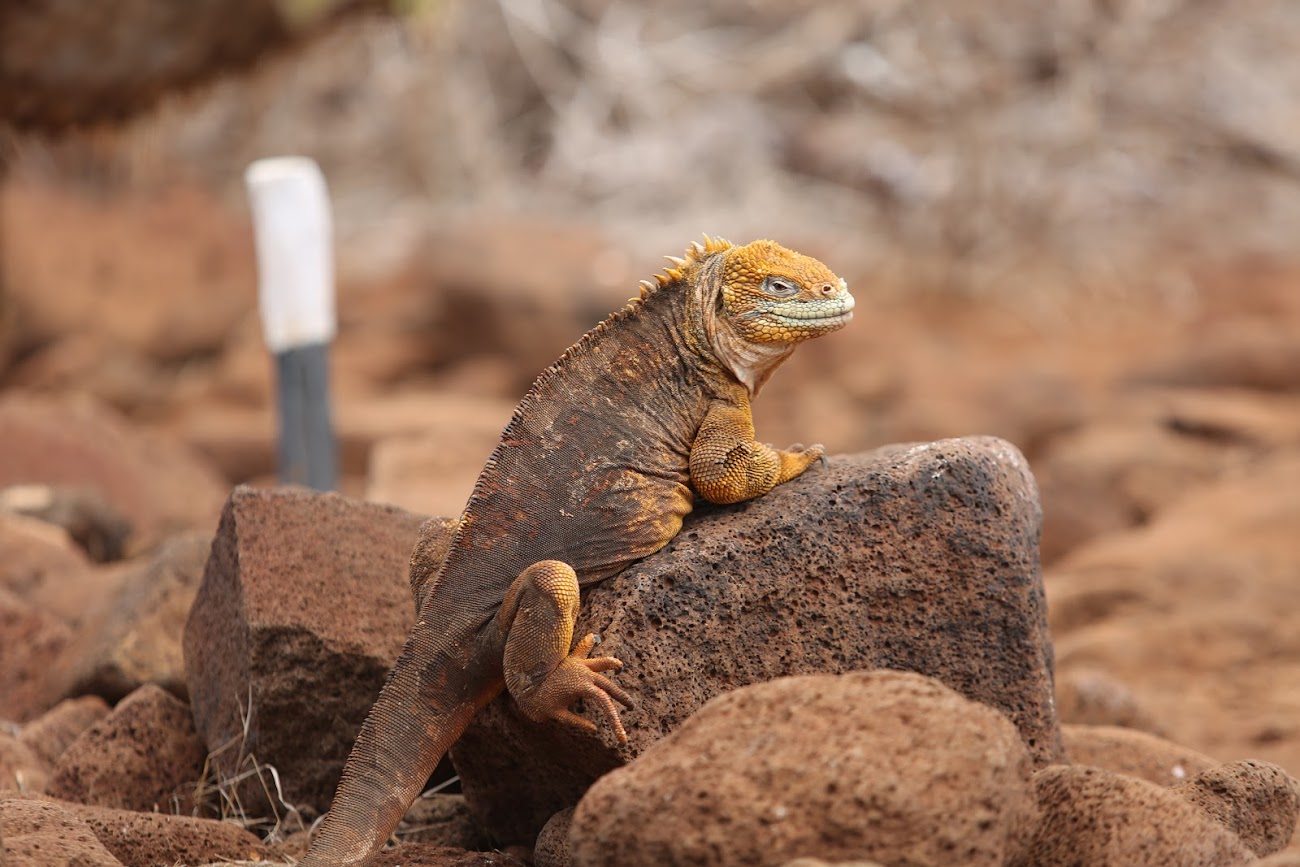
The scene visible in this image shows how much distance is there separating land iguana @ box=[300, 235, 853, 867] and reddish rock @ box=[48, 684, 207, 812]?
1188 mm

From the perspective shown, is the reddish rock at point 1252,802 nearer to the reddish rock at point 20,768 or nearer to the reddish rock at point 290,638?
the reddish rock at point 290,638

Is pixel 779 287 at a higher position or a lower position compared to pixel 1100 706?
higher

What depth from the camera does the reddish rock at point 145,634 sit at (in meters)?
5.70

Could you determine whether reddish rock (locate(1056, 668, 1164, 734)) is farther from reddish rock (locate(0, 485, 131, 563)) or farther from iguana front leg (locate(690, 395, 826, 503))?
reddish rock (locate(0, 485, 131, 563))

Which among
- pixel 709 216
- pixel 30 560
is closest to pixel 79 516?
pixel 30 560

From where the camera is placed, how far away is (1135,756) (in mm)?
5191

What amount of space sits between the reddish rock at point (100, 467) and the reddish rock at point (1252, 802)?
250 inches

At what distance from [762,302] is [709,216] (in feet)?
48.8

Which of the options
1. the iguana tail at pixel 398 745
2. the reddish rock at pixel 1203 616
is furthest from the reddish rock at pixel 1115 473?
the iguana tail at pixel 398 745

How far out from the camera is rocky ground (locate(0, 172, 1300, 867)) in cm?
340

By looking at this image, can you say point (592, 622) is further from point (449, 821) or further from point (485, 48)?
point (485, 48)

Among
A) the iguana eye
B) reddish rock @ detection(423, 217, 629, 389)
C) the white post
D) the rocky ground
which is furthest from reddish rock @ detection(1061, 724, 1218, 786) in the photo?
reddish rock @ detection(423, 217, 629, 389)

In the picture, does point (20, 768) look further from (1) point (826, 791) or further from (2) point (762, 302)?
(1) point (826, 791)

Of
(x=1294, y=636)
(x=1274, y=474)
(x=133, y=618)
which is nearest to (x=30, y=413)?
(x=133, y=618)
